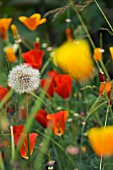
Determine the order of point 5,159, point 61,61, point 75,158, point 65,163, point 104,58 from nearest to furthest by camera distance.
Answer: point 61,61 → point 5,159 → point 65,163 → point 75,158 → point 104,58

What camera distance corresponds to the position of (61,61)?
3.20 feet

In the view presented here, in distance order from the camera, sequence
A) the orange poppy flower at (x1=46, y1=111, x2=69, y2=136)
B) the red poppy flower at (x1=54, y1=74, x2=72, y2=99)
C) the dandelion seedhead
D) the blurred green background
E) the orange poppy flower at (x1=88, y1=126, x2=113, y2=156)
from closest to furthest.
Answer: the orange poppy flower at (x1=88, y1=126, x2=113, y2=156), the dandelion seedhead, the orange poppy flower at (x1=46, y1=111, x2=69, y2=136), the red poppy flower at (x1=54, y1=74, x2=72, y2=99), the blurred green background

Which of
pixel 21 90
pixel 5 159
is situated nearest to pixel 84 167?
pixel 5 159

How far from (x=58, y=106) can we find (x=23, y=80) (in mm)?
706

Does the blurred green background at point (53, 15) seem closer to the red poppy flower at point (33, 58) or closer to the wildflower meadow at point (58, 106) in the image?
the wildflower meadow at point (58, 106)

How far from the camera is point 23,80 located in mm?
1225

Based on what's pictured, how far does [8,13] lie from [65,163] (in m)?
1.79

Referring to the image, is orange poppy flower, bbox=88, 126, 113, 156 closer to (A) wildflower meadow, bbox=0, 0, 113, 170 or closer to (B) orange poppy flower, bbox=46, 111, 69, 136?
(A) wildflower meadow, bbox=0, 0, 113, 170

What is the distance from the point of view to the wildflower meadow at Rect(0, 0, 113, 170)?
102cm

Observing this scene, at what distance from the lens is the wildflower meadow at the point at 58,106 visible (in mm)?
1022

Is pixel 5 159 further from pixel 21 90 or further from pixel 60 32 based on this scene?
pixel 60 32

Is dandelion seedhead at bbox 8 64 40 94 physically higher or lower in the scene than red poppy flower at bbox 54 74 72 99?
higher

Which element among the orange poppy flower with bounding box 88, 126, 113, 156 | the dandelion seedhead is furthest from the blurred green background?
the orange poppy flower with bounding box 88, 126, 113, 156

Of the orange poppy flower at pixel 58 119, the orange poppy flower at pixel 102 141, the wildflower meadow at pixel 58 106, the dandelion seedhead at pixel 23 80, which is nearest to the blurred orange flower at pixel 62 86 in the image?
the wildflower meadow at pixel 58 106
